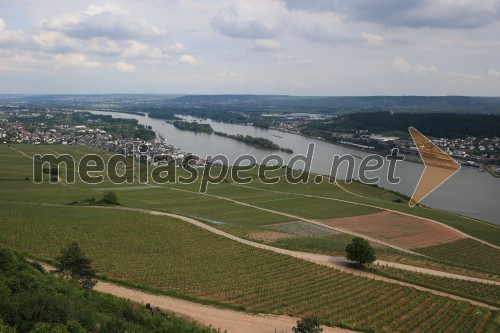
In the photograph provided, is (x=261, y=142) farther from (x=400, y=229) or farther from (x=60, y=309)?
(x=60, y=309)

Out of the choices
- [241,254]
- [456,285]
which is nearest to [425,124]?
A: [456,285]

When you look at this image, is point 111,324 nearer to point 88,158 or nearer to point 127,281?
point 127,281

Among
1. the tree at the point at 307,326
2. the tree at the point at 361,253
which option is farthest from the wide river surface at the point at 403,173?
the tree at the point at 307,326

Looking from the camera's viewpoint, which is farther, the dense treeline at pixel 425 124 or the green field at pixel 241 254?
the dense treeline at pixel 425 124

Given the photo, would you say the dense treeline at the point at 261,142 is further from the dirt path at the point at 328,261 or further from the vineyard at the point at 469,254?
the dirt path at the point at 328,261

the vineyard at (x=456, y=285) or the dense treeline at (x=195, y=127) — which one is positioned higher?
the dense treeline at (x=195, y=127)

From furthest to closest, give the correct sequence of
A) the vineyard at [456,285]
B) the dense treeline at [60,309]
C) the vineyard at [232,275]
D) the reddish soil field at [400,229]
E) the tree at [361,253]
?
the reddish soil field at [400,229] → the tree at [361,253] → the vineyard at [456,285] → the vineyard at [232,275] → the dense treeline at [60,309]
